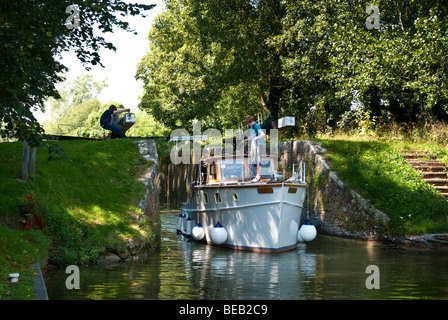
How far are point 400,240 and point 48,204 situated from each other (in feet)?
39.2

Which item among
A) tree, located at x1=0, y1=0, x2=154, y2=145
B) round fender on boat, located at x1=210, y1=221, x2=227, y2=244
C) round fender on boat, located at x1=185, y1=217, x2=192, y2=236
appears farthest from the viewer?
round fender on boat, located at x1=185, y1=217, x2=192, y2=236

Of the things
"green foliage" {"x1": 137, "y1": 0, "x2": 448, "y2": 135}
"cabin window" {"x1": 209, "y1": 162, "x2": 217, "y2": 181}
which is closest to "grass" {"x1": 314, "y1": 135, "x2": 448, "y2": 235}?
"green foliage" {"x1": 137, "y1": 0, "x2": 448, "y2": 135}

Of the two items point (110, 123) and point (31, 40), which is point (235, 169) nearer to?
point (110, 123)

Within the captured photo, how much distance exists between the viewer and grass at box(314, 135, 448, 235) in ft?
61.9

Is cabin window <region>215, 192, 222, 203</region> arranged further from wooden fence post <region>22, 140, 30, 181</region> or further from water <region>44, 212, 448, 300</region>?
wooden fence post <region>22, 140, 30, 181</region>

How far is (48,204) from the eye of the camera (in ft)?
48.5

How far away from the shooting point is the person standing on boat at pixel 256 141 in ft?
55.1

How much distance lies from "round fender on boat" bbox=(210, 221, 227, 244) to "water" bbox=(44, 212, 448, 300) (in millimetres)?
397

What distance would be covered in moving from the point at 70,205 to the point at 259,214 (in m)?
5.93
